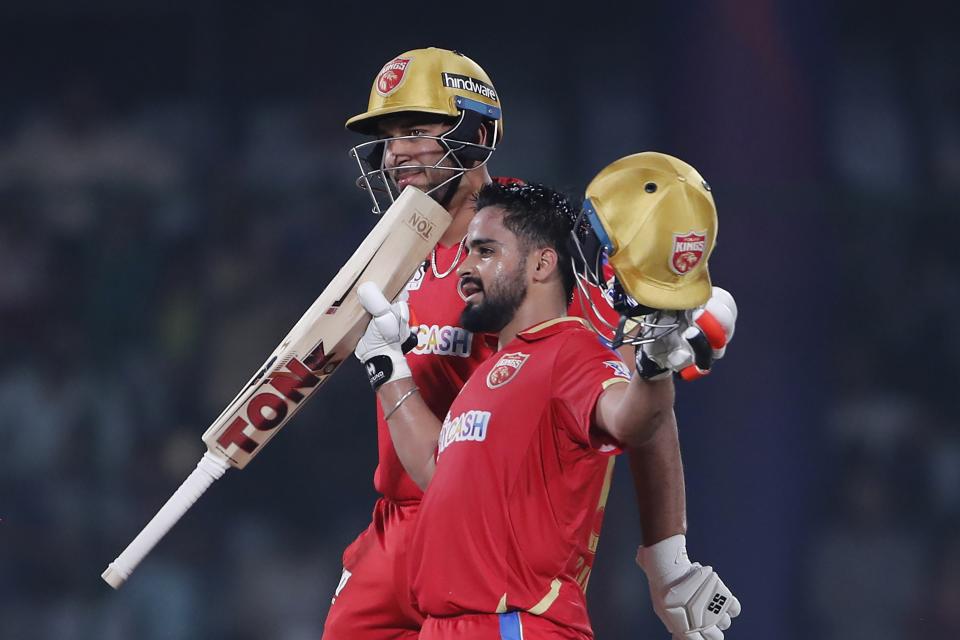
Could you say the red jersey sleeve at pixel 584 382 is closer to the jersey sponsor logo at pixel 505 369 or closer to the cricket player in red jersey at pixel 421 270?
the jersey sponsor logo at pixel 505 369

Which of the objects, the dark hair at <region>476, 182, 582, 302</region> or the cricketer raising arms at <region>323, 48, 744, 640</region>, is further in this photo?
the cricketer raising arms at <region>323, 48, 744, 640</region>

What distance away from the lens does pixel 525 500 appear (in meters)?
1.97

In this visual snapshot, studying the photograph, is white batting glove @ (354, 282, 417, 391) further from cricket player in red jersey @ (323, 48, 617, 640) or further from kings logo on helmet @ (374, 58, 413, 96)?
kings logo on helmet @ (374, 58, 413, 96)

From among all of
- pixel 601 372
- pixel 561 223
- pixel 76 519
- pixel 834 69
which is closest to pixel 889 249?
pixel 834 69

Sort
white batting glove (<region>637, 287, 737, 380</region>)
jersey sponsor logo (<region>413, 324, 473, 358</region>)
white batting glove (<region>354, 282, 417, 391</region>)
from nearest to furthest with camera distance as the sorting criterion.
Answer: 1. white batting glove (<region>637, 287, 737, 380</region>)
2. white batting glove (<region>354, 282, 417, 391</region>)
3. jersey sponsor logo (<region>413, 324, 473, 358</region>)

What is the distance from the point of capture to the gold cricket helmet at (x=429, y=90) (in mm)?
2488

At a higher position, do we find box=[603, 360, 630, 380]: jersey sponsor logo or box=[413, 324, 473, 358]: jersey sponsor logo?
box=[603, 360, 630, 380]: jersey sponsor logo

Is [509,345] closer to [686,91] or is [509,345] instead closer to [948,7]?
[686,91]

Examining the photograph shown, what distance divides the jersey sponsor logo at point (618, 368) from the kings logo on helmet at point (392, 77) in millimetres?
843

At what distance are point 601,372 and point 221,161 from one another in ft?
8.26

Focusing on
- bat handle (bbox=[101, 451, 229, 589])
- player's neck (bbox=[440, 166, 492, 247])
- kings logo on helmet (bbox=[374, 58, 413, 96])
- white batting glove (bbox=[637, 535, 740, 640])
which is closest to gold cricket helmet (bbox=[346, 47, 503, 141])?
kings logo on helmet (bbox=[374, 58, 413, 96])

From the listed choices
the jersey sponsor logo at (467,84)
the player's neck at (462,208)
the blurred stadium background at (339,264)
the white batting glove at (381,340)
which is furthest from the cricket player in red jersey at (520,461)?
the blurred stadium background at (339,264)

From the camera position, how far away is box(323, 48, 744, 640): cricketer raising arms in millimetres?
2412

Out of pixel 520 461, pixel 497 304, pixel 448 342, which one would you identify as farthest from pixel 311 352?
pixel 520 461
